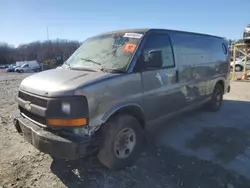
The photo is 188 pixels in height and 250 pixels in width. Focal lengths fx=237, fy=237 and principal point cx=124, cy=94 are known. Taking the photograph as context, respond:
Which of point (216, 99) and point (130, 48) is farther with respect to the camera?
point (216, 99)

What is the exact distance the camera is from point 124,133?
355cm

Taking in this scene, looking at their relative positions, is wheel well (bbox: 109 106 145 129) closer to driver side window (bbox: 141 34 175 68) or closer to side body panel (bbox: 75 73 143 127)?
side body panel (bbox: 75 73 143 127)

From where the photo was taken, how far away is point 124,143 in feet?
11.8

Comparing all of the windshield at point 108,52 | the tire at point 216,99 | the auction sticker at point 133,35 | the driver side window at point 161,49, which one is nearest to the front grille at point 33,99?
the windshield at point 108,52

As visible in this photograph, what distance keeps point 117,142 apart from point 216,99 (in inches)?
169

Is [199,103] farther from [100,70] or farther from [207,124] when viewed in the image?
[100,70]

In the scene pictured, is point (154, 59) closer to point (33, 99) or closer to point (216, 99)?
point (33, 99)

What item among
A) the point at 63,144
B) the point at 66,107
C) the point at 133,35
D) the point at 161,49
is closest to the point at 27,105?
the point at 66,107

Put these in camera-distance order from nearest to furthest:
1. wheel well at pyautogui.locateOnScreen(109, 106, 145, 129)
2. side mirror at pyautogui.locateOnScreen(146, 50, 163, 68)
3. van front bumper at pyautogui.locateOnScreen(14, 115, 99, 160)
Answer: van front bumper at pyautogui.locateOnScreen(14, 115, 99, 160)
wheel well at pyautogui.locateOnScreen(109, 106, 145, 129)
side mirror at pyautogui.locateOnScreen(146, 50, 163, 68)

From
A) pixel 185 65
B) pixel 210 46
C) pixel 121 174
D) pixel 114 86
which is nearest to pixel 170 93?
pixel 185 65

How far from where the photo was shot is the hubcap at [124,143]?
11.3 ft

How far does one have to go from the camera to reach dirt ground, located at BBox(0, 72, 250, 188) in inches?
130

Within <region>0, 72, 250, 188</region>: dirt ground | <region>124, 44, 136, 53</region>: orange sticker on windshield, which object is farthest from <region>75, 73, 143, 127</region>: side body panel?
<region>0, 72, 250, 188</region>: dirt ground

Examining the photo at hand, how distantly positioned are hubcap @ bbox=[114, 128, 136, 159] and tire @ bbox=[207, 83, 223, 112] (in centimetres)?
359
